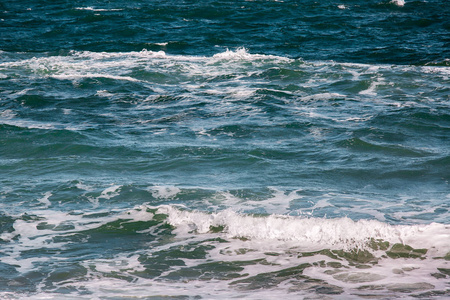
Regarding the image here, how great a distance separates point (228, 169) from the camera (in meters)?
10.9

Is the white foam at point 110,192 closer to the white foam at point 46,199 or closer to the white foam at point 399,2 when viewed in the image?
the white foam at point 46,199

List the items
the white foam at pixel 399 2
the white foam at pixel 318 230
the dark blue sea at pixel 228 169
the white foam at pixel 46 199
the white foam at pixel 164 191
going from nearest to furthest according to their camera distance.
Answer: the dark blue sea at pixel 228 169, the white foam at pixel 318 230, the white foam at pixel 46 199, the white foam at pixel 164 191, the white foam at pixel 399 2

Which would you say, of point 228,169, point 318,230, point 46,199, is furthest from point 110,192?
point 318,230

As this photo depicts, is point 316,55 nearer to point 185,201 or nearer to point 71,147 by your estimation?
point 71,147

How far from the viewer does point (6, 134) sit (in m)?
13.0

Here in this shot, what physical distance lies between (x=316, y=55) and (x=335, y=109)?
7.39 m

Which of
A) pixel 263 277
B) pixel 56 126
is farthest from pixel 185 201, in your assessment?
pixel 56 126

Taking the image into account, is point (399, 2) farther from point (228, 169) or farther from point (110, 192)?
point (110, 192)

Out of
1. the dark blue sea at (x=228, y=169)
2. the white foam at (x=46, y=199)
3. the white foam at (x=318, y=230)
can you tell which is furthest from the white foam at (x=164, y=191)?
the white foam at (x=46, y=199)

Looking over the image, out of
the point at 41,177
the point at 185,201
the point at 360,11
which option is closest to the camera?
the point at 185,201

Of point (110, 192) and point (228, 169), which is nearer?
point (110, 192)

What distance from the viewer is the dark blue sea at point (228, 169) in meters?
7.04

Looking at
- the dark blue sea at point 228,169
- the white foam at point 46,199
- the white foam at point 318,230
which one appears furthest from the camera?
the white foam at point 46,199

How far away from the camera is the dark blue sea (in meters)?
7.04
